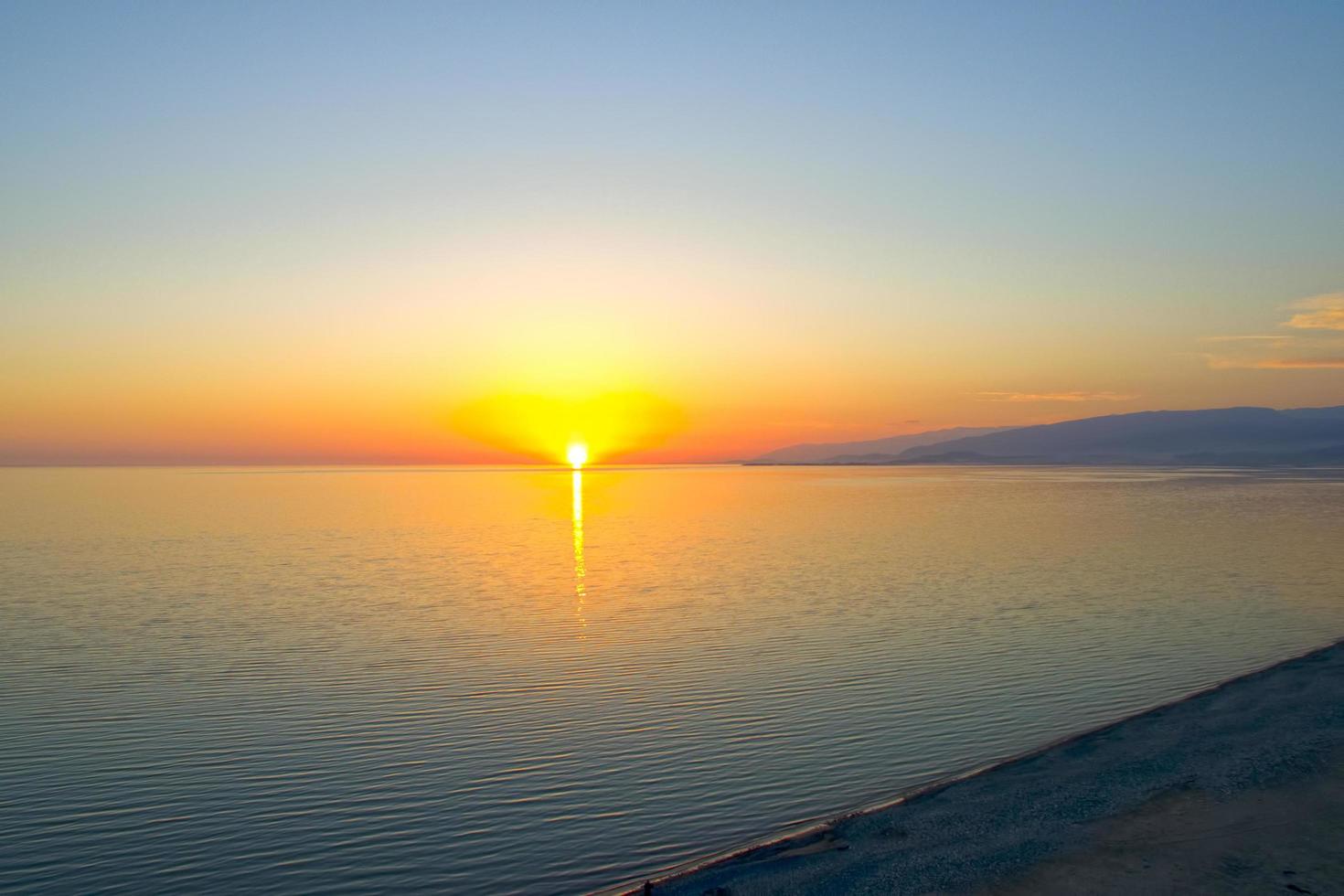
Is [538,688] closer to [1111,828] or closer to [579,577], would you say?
[1111,828]

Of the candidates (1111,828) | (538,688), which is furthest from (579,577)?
(1111,828)

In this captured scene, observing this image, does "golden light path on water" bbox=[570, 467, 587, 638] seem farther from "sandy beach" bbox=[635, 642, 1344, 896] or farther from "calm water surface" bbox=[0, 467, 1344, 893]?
"sandy beach" bbox=[635, 642, 1344, 896]

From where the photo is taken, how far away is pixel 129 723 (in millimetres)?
16609

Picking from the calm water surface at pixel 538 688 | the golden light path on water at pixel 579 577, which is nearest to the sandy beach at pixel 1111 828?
the calm water surface at pixel 538 688

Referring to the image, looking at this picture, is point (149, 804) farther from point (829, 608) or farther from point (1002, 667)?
point (829, 608)

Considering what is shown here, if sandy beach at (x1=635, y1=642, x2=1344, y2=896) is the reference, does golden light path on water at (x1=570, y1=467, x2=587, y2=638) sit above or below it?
below

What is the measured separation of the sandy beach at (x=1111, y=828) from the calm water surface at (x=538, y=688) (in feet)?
4.22

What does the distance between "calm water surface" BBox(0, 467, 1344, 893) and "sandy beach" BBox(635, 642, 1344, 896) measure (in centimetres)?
129

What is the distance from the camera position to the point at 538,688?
19359 mm

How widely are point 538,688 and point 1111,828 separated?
11.8m

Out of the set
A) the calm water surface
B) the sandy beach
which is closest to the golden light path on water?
the calm water surface

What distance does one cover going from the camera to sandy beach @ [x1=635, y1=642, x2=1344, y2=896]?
9.39 metres

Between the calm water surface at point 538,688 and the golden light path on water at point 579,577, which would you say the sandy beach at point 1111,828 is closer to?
the calm water surface at point 538,688

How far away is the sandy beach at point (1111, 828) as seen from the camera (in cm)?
939
